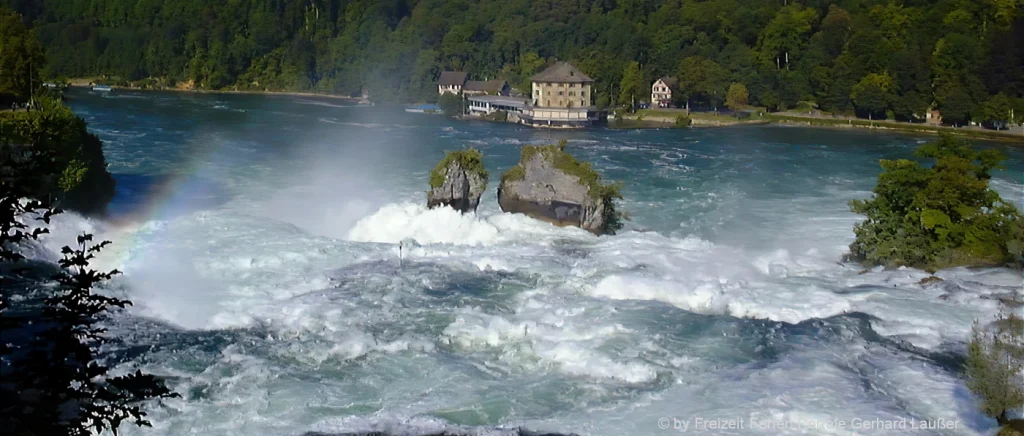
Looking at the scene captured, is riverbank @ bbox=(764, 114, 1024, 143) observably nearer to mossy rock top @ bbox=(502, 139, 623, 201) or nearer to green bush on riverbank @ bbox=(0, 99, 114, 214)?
mossy rock top @ bbox=(502, 139, 623, 201)

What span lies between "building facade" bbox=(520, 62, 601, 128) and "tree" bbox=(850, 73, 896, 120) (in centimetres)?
1922

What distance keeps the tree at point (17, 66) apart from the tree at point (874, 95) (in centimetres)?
5446

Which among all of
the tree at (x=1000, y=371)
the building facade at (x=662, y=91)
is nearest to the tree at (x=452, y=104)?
the building facade at (x=662, y=91)

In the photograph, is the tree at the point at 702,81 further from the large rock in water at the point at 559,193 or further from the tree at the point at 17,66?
the tree at the point at 17,66

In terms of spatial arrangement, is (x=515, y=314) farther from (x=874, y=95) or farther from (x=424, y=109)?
(x=424, y=109)

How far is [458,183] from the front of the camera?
26.4 metres

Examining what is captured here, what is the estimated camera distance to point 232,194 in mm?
32250

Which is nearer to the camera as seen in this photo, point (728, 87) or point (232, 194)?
point (232, 194)

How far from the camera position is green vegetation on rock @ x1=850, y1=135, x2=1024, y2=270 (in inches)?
875

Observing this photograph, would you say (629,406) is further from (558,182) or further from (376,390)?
(558,182)

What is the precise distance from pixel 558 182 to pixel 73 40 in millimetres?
100249

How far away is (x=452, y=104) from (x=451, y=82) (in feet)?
26.5

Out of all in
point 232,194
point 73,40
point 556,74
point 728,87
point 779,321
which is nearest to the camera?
point 779,321

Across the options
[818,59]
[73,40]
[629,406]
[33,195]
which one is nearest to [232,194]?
[629,406]
